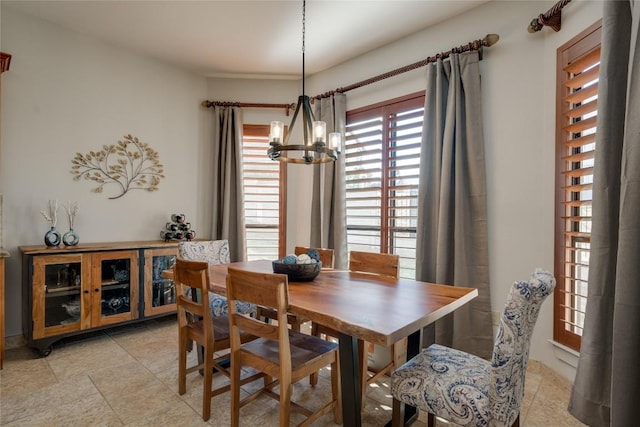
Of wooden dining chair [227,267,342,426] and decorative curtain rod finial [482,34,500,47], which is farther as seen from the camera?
decorative curtain rod finial [482,34,500,47]

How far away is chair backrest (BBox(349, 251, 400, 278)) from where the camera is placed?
2.36 metres

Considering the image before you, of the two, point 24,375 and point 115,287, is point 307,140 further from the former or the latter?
point 24,375

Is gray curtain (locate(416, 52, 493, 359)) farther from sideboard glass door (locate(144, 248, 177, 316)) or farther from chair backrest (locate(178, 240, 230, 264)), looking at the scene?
sideboard glass door (locate(144, 248, 177, 316))

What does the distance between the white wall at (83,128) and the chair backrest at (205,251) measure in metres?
1.16

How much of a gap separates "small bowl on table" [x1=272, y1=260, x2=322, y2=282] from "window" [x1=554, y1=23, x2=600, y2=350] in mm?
1648

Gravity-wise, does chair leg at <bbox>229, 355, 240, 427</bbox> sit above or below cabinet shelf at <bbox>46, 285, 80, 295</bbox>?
below

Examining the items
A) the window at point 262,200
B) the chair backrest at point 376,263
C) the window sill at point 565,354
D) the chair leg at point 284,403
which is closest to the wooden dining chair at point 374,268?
the chair backrest at point 376,263

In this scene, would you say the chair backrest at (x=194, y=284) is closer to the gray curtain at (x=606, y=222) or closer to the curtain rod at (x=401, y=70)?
the gray curtain at (x=606, y=222)

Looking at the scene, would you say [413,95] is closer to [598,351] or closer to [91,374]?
[598,351]

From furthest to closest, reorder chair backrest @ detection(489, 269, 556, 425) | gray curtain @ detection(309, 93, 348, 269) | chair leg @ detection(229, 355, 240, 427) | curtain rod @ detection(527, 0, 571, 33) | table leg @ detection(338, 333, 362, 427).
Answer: gray curtain @ detection(309, 93, 348, 269), curtain rod @ detection(527, 0, 571, 33), chair leg @ detection(229, 355, 240, 427), table leg @ detection(338, 333, 362, 427), chair backrest @ detection(489, 269, 556, 425)

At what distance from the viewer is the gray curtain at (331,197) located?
3557 mm

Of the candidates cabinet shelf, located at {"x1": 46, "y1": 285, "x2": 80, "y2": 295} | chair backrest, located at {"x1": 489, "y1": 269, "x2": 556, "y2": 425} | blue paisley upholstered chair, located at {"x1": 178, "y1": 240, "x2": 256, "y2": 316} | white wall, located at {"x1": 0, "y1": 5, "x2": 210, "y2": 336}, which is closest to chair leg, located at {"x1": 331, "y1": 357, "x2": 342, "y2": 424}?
chair backrest, located at {"x1": 489, "y1": 269, "x2": 556, "y2": 425}

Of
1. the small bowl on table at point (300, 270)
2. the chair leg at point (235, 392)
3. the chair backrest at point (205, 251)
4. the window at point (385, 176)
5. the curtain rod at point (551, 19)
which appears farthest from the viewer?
the window at point (385, 176)

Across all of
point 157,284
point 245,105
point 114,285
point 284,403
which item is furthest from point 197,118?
point 284,403
